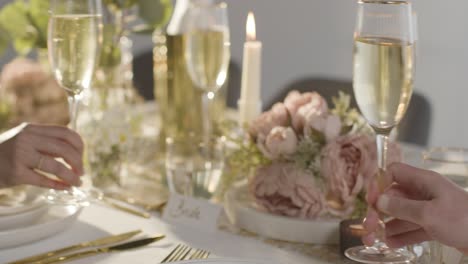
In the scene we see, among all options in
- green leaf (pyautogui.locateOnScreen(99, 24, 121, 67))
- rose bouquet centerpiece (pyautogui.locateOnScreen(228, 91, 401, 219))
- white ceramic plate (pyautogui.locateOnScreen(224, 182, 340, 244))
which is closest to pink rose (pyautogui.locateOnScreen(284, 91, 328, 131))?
rose bouquet centerpiece (pyautogui.locateOnScreen(228, 91, 401, 219))

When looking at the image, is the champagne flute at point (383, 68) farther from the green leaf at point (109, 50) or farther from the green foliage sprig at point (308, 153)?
the green leaf at point (109, 50)

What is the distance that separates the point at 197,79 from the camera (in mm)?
1456

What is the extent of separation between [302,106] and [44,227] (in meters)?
0.44

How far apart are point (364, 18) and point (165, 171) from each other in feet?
1.88

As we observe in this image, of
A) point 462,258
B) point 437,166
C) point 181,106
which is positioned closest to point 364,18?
point 437,166

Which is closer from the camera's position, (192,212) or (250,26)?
(192,212)

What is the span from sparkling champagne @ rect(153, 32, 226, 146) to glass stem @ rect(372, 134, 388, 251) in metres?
0.66

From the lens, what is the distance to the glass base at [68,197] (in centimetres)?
116

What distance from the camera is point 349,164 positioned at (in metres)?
1.11

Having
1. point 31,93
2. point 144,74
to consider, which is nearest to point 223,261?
point 31,93

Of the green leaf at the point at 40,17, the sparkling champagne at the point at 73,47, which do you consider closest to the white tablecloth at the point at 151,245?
the sparkling champagne at the point at 73,47

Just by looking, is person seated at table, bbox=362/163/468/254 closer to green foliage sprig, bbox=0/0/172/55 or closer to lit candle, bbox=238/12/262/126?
lit candle, bbox=238/12/262/126

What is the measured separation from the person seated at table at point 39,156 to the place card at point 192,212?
16 centimetres

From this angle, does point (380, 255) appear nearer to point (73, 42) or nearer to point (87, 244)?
point (87, 244)
